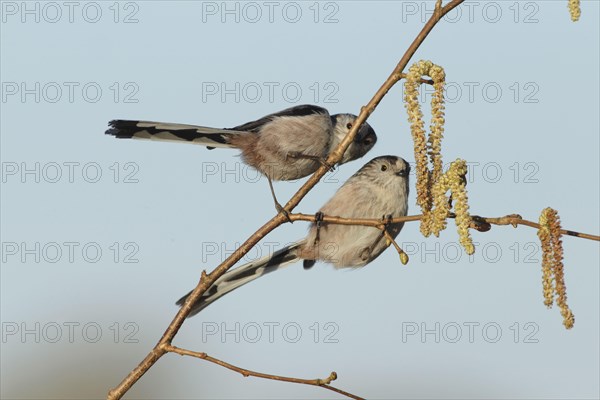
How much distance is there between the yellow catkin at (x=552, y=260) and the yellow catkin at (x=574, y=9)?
634 mm

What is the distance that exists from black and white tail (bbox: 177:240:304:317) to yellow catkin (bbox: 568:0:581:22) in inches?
91.3

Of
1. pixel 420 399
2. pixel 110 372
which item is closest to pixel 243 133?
pixel 110 372

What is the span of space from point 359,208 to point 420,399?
40.4ft

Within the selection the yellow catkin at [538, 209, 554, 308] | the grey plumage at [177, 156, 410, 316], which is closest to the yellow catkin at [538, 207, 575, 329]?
→ the yellow catkin at [538, 209, 554, 308]

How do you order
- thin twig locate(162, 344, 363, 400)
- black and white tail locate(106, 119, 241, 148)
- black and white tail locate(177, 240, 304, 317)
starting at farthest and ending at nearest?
black and white tail locate(177, 240, 304, 317) → black and white tail locate(106, 119, 241, 148) → thin twig locate(162, 344, 363, 400)

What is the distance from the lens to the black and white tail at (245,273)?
15.8 feet

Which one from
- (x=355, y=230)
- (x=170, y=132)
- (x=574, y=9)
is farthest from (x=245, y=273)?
(x=574, y=9)

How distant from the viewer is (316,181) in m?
3.52

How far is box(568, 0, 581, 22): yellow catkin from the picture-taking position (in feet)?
9.57

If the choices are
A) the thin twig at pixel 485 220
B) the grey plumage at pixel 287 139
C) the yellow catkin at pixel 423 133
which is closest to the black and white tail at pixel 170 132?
the grey plumage at pixel 287 139

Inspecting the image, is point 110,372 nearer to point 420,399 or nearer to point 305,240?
point 420,399

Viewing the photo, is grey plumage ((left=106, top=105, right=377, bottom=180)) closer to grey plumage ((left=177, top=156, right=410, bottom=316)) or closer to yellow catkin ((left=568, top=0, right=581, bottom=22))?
grey plumage ((left=177, top=156, right=410, bottom=316))

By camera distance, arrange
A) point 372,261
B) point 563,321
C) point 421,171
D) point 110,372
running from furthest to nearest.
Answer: point 110,372 → point 372,261 → point 421,171 → point 563,321

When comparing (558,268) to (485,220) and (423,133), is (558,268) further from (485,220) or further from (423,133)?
(423,133)
